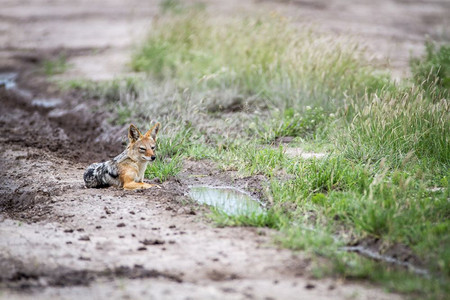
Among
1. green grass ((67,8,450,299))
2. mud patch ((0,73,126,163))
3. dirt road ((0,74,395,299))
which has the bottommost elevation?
mud patch ((0,73,126,163))

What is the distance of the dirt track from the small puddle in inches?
8.1

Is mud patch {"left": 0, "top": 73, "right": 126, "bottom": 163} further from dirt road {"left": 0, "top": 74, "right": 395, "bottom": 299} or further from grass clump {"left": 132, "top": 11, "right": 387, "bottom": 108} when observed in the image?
grass clump {"left": 132, "top": 11, "right": 387, "bottom": 108}

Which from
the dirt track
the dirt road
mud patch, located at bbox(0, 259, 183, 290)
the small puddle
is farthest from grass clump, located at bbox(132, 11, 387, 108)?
mud patch, located at bbox(0, 259, 183, 290)

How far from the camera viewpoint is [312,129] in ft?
32.6

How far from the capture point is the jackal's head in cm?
782

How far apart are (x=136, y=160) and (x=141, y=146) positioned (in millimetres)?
234

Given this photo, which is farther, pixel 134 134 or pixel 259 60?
pixel 259 60

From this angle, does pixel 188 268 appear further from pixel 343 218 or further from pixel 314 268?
pixel 343 218

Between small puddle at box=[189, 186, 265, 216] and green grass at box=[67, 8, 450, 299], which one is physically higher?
green grass at box=[67, 8, 450, 299]

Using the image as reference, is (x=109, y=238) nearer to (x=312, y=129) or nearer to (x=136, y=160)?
(x=136, y=160)

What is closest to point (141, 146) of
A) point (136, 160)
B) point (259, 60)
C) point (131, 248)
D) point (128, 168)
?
point (136, 160)

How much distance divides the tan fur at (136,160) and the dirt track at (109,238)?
27cm

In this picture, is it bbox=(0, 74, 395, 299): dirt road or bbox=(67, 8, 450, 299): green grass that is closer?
bbox=(0, 74, 395, 299): dirt road

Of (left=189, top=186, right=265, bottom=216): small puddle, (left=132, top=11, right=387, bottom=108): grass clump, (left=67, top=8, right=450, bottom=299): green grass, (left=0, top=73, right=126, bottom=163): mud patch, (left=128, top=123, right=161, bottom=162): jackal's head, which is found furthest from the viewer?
(left=132, top=11, right=387, bottom=108): grass clump
